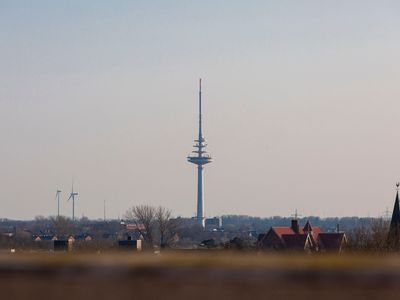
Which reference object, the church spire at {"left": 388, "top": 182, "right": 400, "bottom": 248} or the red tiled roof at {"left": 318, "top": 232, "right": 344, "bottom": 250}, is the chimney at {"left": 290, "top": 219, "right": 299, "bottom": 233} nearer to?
the red tiled roof at {"left": 318, "top": 232, "right": 344, "bottom": 250}

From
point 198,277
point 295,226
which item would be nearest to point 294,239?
point 295,226

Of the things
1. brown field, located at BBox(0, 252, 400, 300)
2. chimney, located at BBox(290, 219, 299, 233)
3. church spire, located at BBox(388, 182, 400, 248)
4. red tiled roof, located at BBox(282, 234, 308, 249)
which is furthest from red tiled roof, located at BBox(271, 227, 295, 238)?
brown field, located at BBox(0, 252, 400, 300)

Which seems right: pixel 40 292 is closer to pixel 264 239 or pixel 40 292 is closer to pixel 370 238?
pixel 370 238

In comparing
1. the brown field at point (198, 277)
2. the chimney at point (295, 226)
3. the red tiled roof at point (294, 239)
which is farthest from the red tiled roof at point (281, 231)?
the brown field at point (198, 277)

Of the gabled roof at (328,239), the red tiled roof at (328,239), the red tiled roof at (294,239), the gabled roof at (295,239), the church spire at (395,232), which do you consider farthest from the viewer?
the red tiled roof at (294,239)

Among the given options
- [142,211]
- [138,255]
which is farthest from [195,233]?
[138,255]

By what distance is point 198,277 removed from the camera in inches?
327

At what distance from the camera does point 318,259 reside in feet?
27.7

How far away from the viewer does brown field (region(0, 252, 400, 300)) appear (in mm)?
7898

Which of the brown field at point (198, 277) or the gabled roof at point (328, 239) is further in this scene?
the gabled roof at point (328, 239)

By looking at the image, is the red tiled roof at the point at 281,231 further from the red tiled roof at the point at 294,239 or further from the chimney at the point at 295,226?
the red tiled roof at the point at 294,239

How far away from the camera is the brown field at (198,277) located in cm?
790

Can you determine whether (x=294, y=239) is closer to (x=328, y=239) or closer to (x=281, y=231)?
(x=328, y=239)

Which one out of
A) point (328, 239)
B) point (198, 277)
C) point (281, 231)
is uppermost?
point (281, 231)
